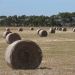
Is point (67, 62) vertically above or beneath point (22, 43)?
beneath

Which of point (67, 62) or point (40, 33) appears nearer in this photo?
point (67, 62)

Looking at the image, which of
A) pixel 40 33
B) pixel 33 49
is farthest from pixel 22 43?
pixel 40 33

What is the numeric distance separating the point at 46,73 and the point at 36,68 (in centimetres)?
182

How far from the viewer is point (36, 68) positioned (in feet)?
67.4

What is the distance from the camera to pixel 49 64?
2255cm

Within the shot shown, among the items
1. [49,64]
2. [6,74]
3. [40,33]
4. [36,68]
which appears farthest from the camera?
[40,33]

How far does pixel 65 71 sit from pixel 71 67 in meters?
1.77

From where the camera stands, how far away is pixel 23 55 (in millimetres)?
20953

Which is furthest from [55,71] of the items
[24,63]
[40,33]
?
[40,33]

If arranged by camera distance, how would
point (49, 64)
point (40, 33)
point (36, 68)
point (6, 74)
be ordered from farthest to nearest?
1. point (40, 33)
2. point (49, 64)
3. point (36, 68)
4. point (6, 74)

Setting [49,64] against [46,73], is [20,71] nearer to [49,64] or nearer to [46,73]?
[46,73]

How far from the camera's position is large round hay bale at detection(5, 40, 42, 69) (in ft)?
67.3

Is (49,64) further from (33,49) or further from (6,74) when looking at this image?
(6,74)

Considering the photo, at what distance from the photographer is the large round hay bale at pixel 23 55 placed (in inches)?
808
